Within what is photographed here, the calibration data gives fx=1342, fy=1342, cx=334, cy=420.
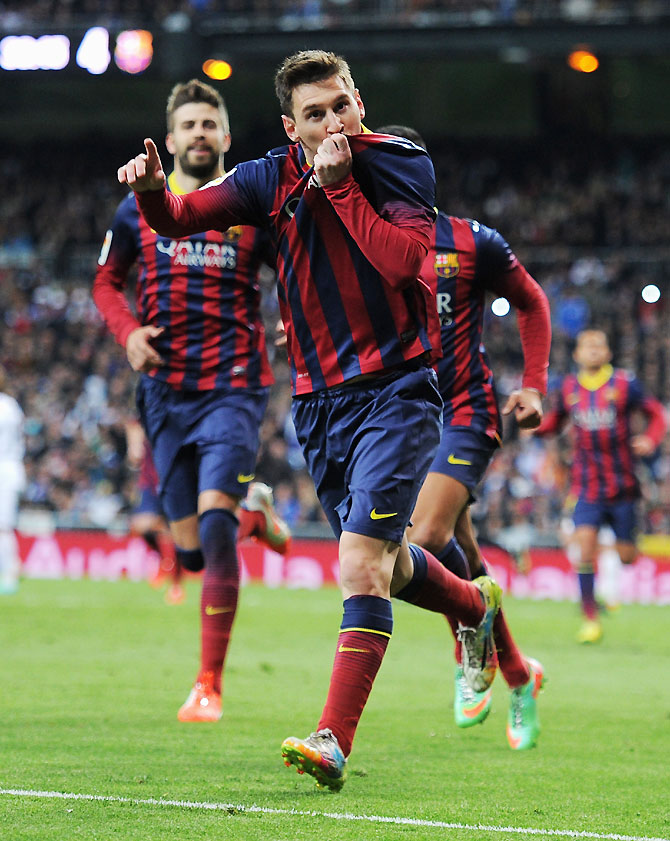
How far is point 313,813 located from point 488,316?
64.3 feet

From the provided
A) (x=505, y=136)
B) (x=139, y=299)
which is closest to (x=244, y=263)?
(x=139, y=299)

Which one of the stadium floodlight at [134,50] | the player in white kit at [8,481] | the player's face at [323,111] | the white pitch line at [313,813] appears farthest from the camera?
the stadium floodlight at [134,50]

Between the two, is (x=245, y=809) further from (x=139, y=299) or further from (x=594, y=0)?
(x=594, y=0)

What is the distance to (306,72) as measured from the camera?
13.0ft

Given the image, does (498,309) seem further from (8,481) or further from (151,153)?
(151,153)

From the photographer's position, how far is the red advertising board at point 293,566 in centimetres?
1577

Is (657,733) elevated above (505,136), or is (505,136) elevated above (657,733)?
(505,136)

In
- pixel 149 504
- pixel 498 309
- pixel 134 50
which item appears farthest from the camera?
pixel 498 309

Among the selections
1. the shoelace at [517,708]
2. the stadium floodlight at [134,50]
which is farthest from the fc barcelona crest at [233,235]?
the stadium floodlight at [134,50]

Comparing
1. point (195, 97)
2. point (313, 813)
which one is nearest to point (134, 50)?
point (195, 97)

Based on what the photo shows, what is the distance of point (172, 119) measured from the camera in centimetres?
617

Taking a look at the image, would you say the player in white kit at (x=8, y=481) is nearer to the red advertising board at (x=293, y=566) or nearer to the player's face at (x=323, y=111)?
the red advertising board at (x=293, y=566)

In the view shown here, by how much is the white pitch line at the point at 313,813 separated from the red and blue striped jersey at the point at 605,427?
25.0 feet

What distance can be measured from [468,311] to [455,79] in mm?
23806
